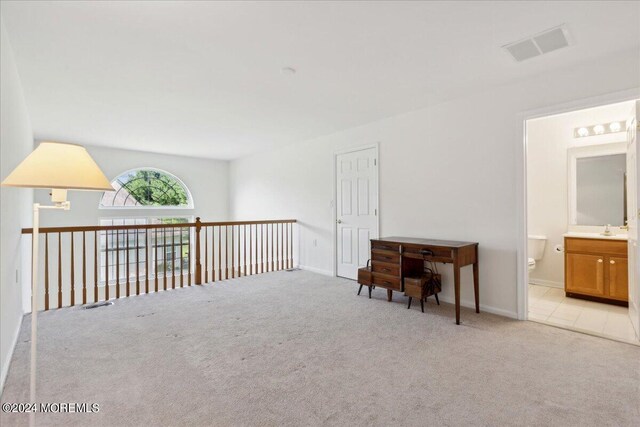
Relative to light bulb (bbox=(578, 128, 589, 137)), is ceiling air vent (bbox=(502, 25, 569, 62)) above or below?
above

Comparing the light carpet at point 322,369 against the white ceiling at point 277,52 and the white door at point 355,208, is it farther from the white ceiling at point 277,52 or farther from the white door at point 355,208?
the white ceiling at point 277,52

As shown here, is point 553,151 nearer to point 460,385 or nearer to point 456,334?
point 456,334

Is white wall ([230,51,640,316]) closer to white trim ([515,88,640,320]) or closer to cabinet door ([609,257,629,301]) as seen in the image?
white trim ([515,88,640,320])

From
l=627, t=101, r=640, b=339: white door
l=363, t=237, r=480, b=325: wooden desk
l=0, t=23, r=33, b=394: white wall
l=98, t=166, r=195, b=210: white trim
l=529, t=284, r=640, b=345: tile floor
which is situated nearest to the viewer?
l=0, t=23, r=33, b=394: white wall

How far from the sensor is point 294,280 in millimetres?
4789

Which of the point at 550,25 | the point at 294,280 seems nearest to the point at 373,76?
the point at 550,25

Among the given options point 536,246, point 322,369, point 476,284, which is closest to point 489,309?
point 476,284

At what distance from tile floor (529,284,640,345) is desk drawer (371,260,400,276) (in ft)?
4.47

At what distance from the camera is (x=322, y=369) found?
216 cm

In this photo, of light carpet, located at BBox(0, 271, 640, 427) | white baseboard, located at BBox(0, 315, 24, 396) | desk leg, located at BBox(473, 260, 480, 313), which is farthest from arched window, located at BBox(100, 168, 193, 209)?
desk leg, located at BBox(473, 260, 480, 313)

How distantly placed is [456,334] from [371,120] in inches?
114

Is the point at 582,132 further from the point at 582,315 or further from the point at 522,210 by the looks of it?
the point at 582,315

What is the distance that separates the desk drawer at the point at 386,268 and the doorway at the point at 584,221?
1233mm

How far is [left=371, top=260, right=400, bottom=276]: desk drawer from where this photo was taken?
3.52 m
